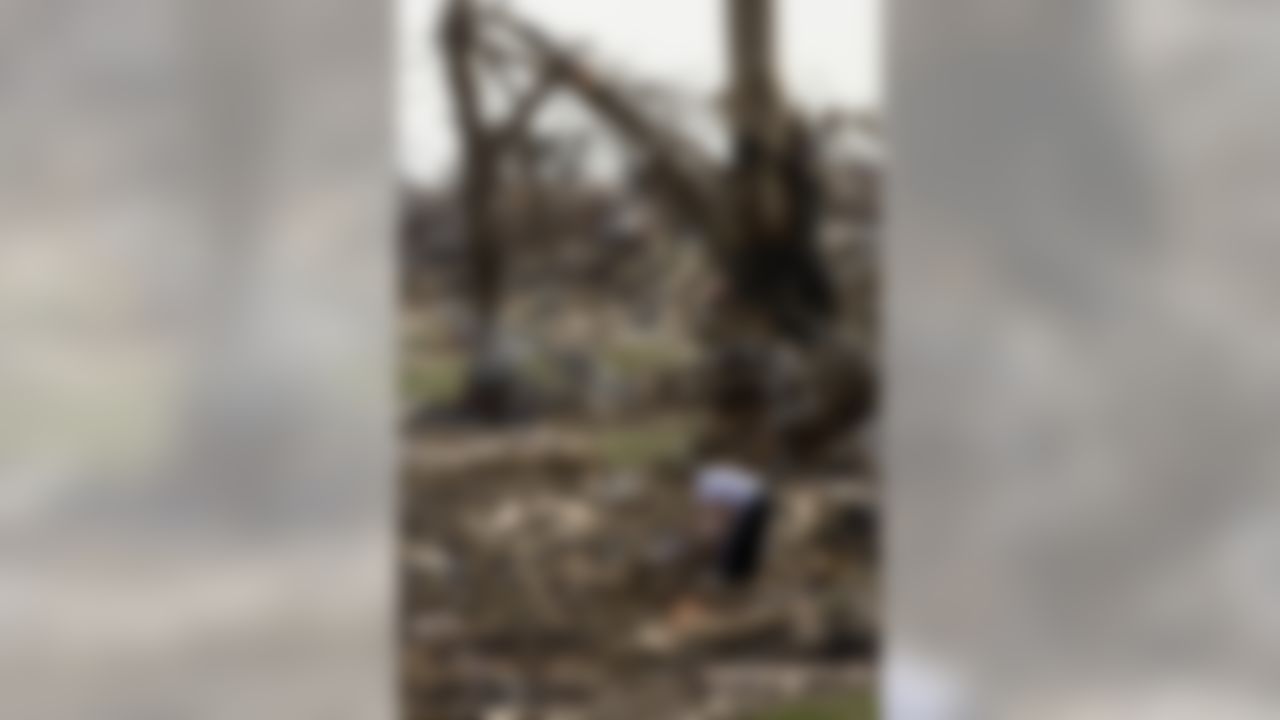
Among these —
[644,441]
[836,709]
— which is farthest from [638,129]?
[836,709]

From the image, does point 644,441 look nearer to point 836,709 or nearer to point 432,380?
point 432,380

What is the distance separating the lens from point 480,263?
57.4 inches

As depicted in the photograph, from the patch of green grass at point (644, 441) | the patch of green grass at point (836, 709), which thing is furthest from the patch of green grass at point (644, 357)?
→ the patch of green grass at point (836, 709)

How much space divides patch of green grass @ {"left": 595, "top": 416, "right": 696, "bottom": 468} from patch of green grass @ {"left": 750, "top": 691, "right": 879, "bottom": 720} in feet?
0.91

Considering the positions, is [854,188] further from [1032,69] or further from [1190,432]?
[1190,432]

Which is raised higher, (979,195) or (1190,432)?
(979,195)

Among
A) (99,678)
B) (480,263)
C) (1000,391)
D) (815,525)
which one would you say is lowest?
(99,678)

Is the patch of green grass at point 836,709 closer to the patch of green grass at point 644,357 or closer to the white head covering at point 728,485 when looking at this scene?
the white head covering at point 728,485

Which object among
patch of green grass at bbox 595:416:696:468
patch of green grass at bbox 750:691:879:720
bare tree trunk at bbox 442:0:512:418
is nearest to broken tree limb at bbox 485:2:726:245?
bare tree trunk at bbox 442:0:512:418

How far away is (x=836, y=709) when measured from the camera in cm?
148

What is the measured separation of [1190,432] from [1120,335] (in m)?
0.12

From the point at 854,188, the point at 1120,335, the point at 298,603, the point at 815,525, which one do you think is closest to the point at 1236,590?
the point at 1120,335

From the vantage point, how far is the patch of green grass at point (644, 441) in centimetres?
147

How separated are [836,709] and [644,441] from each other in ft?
1.08
